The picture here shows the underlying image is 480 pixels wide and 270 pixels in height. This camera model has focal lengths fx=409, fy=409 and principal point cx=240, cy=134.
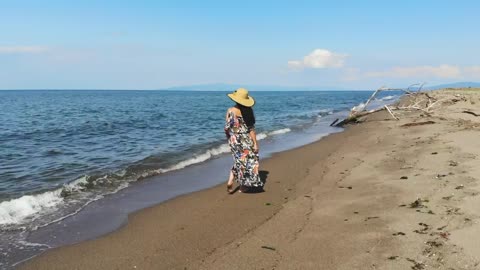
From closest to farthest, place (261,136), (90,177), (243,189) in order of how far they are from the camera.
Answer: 1. (243,189)
2. (90,177)
3. (261,136)

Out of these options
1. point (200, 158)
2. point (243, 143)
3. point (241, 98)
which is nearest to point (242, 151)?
point (243, 143)

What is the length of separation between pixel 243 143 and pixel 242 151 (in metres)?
0.17

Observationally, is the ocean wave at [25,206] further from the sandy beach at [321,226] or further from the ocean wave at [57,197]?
the sandy beach at [321,226]

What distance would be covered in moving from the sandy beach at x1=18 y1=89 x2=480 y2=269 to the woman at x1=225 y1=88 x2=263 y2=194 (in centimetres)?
40

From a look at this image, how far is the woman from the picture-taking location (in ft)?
27.7

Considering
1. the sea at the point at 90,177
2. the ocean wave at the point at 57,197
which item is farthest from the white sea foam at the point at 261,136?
the ocean wave at the point at 57,197

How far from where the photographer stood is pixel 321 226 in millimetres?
5922

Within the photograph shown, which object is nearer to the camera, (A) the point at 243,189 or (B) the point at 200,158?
(A) the point at 243,189

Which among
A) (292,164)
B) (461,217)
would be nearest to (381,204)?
(461,217)

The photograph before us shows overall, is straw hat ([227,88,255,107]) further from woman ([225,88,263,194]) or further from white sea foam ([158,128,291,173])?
white sea foam ([158,128,291,173])

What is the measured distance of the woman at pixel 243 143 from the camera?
8445mm

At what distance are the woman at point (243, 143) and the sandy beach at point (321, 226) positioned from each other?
0.40m

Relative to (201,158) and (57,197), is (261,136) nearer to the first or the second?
(201,158)

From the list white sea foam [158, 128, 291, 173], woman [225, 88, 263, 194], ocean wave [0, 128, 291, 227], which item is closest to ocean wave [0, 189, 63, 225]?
ocean wave [0, 128, 291, 227]
